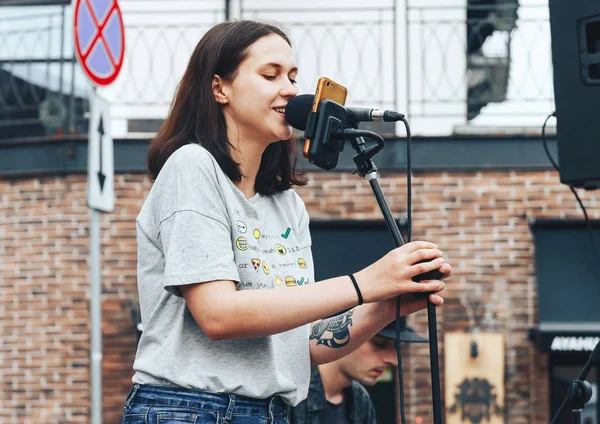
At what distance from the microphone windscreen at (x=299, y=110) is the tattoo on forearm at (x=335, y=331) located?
601mm

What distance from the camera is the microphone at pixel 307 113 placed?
7.22 feet

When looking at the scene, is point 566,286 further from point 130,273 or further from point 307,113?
point 307,113

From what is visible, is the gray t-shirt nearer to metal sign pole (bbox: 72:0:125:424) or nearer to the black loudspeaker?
the black loudspeaker

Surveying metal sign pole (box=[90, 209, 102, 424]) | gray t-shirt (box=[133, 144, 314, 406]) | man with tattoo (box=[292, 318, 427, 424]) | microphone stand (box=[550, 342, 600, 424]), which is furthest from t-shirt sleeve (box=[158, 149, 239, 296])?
metal sign pole (box=[90, 209, 102, 424])

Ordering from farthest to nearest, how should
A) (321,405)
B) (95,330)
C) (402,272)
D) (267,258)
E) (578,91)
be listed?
1. (95,330)
2. (321,405)
3. (578,91)
4. (267,258)
5. (402,272)

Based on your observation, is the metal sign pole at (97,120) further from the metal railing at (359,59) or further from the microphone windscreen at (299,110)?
the microphone windscreen at (299,110)

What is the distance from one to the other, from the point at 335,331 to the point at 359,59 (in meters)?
6.70

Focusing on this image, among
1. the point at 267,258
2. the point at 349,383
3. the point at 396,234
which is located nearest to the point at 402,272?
the point at 396,234

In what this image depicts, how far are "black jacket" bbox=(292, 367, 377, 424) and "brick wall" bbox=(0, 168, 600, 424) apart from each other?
12.1 ft

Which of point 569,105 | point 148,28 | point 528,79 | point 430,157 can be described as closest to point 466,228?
point 430,157

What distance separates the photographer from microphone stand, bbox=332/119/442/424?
207 cm

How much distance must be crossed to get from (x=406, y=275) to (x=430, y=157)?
670 centimetres

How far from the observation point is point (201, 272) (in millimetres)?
2061

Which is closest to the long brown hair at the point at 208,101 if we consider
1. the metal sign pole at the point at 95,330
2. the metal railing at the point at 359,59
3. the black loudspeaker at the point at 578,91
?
the black loudspeaker at the point at 578,91
